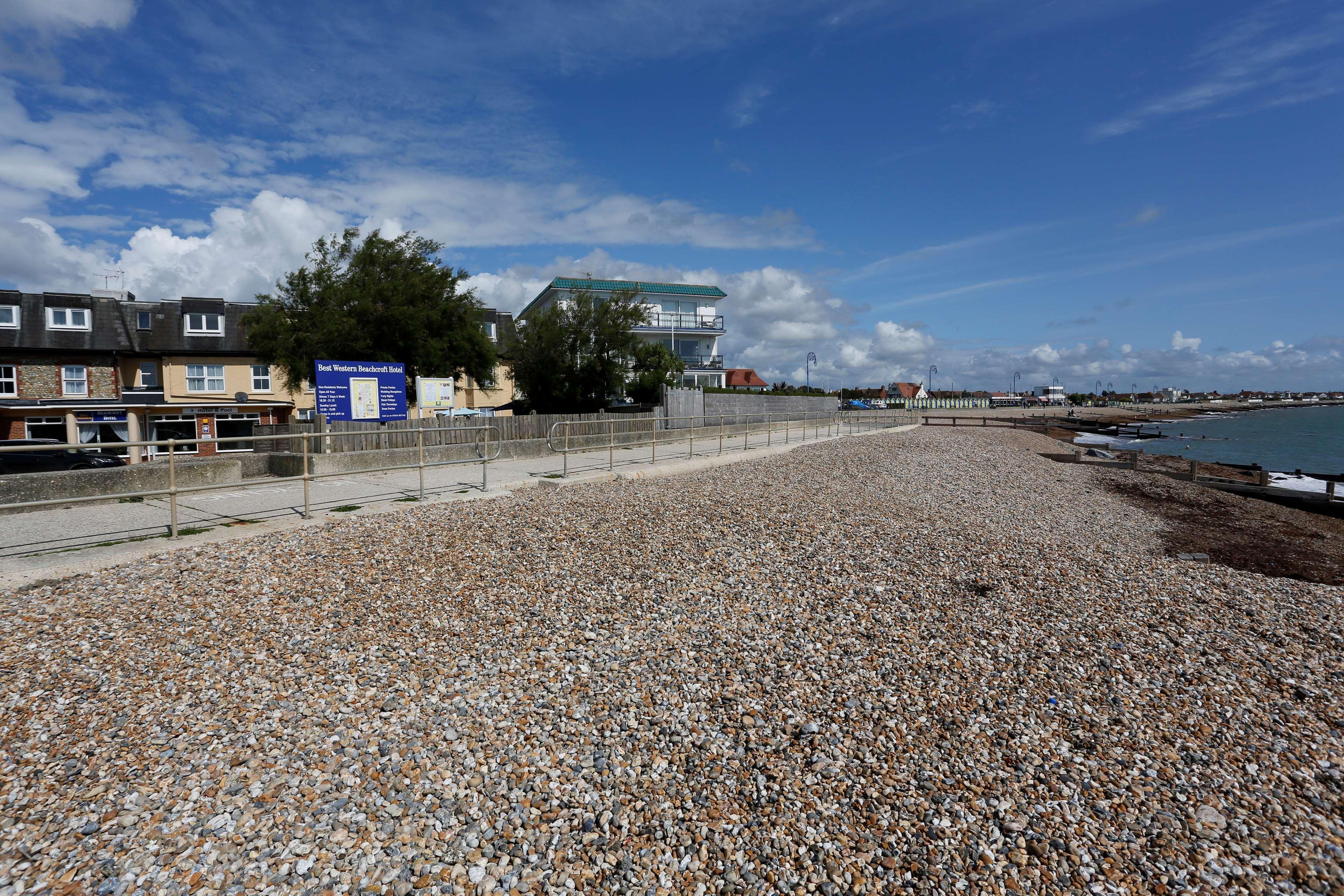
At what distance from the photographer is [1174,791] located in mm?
4277

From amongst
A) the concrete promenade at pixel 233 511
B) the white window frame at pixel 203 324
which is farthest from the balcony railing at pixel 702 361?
the concrete promenade at pixel 233 511

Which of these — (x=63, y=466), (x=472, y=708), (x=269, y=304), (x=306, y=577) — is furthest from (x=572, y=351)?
(x=472, y=708)

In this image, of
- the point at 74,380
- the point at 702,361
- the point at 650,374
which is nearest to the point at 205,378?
the point at 74,380

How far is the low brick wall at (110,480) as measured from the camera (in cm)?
1023

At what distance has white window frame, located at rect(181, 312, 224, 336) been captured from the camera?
3350cm

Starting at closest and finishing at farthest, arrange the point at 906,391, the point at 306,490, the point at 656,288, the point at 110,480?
the point at 306,490, the point at 110,480, the point at 656,288, the point at 906,391

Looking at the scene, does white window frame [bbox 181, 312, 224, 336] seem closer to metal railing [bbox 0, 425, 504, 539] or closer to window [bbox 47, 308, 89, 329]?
window [bbox 47, 308, 89, 329]

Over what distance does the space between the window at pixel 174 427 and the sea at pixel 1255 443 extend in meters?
52.4

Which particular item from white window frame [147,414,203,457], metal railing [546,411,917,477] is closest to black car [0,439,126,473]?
metal railing [546,411,917,477]

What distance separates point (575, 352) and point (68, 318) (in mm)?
24654

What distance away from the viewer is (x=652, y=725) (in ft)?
16.0

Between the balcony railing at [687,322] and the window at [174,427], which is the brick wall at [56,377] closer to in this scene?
the window at [174,427]

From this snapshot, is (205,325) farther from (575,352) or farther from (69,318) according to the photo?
(575,352)

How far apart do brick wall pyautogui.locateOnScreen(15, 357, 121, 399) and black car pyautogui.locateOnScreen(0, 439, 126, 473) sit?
11257 mm
